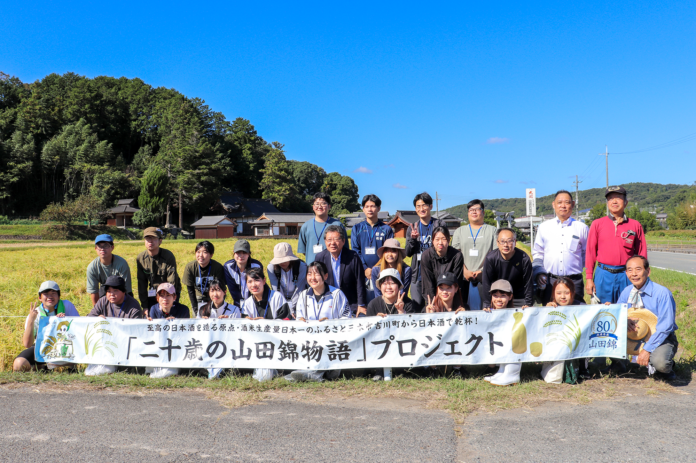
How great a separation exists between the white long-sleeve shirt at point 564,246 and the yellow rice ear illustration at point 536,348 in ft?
3.88

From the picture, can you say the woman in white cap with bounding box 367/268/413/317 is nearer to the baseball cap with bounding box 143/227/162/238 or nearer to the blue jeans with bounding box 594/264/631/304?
the blue jeans with bounding box 594/264/631/304

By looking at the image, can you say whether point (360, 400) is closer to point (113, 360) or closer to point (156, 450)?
point (156, 450)

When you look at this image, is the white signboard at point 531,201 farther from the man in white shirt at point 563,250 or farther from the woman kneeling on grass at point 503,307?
the woman kneeling on grass at point 503,307

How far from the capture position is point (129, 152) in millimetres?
73625

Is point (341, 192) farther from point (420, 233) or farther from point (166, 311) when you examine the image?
point (166, 311)

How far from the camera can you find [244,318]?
5.07 metres

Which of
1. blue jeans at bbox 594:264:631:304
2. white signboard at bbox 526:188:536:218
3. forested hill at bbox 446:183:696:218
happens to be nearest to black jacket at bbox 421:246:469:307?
blue jeans at bbox 594:264:631:304

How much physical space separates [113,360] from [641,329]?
608 cm

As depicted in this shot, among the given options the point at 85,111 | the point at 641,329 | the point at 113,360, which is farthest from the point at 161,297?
the point at 85,111

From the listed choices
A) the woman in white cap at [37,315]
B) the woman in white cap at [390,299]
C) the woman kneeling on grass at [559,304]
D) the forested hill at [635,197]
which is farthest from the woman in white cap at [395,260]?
the forested hill at [635,197]

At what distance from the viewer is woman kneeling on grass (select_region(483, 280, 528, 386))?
4695mm

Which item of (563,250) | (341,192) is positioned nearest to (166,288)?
(563,250)

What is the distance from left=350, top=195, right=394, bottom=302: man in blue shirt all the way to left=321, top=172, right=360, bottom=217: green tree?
6898cm

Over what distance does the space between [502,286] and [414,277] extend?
1379mm
